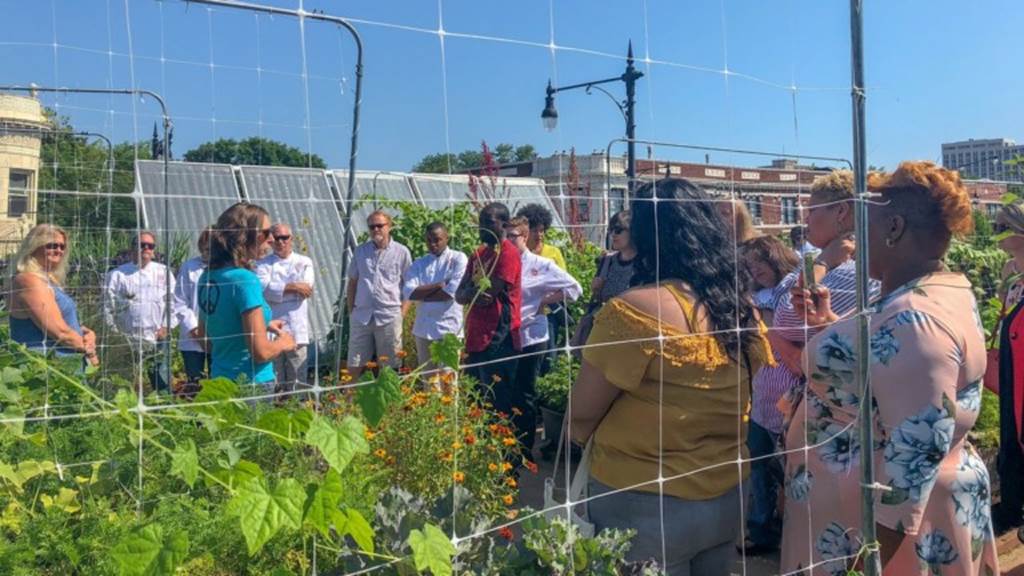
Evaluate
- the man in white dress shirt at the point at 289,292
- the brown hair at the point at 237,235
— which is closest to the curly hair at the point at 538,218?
the man in white dress shirt at the point at 289,292

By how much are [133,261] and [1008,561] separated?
4.04 m

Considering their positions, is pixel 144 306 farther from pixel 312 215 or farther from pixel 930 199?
pixel 930 199

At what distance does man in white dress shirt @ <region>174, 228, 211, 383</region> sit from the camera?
7.59ft

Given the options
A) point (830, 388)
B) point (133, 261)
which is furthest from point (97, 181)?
point (830, 388)

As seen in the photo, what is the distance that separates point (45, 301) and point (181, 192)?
2.72ft

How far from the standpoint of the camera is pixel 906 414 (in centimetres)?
200

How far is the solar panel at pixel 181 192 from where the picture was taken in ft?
6.40

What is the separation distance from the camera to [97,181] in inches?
79.2

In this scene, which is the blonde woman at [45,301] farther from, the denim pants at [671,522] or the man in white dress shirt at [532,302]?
the man in white dress shirt at [532,302]

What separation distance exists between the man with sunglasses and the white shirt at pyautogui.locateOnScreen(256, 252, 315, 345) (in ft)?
0.68

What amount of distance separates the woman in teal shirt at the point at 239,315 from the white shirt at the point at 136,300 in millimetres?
132

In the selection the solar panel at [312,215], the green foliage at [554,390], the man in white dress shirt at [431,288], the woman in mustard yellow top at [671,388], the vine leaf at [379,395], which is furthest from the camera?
the green foliage at [554,390]

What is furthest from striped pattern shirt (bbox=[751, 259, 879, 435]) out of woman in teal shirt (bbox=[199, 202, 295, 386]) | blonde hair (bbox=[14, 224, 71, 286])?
blonde hair (bbox=[14, 224, 71, 286])

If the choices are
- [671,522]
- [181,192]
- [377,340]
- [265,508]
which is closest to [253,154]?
[181,192]
